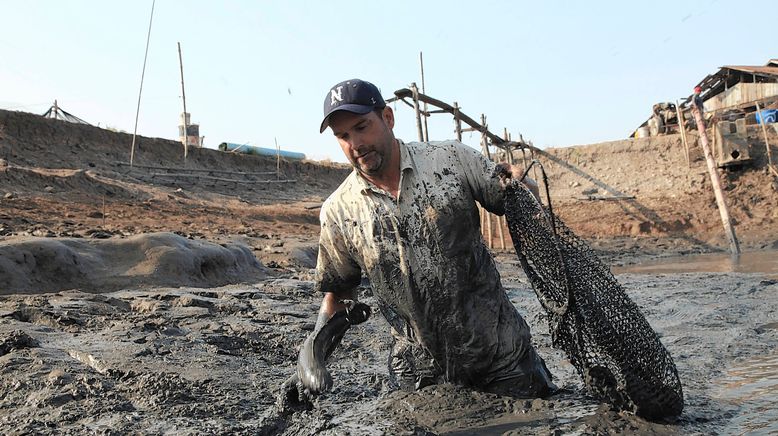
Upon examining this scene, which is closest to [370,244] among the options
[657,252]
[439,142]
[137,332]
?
[439,142]

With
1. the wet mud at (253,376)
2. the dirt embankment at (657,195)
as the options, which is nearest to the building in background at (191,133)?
the dirt embankment at (657,195)

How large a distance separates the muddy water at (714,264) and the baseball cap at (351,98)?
7.80 m

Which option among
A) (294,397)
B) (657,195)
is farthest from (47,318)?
(657,195)

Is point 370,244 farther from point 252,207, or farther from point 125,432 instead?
point 252,207

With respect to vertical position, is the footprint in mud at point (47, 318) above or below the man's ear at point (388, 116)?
below

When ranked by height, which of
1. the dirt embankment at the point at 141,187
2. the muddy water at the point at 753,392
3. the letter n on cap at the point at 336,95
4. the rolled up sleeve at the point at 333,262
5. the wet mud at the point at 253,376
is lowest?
the muddy water at the point at 753,392

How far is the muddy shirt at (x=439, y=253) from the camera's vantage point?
295 cm

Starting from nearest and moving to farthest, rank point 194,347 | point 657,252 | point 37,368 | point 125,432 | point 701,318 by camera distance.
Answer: point 125,432, point 37,368, point 194,347, point 701,318, point 657,252

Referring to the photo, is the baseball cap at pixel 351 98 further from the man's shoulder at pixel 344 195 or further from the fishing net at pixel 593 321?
the fishing net at pixel 593 321

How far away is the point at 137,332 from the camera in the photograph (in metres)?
4.45

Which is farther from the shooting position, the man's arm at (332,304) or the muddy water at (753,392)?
the man's arm at (332,304)

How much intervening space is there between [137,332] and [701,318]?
182 inches

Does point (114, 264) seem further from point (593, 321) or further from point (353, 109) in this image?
point (593, 321)

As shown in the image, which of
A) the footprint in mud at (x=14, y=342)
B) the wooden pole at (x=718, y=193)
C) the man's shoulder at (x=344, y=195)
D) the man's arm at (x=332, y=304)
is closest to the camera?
the man's shoulder at (x=344, y=195)
